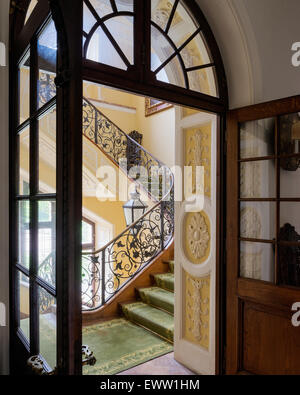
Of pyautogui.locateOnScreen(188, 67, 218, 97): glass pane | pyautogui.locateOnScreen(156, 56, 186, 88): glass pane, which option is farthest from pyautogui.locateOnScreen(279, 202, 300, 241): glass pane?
pyautogui.locateOnScreen(156, 56, 186, 88): glass pane

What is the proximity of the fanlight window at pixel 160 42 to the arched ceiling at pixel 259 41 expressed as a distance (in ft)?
0.57

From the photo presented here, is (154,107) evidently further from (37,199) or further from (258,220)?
(37,199)

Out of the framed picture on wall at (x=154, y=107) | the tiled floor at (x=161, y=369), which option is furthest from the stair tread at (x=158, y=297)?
the framed picture on wall at (x=154, y=107)

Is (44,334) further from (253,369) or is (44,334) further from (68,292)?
(253,369)

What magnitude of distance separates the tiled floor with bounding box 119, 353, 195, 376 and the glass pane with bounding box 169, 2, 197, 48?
2762mm

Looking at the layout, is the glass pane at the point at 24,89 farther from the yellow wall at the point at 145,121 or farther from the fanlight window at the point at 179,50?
the yellow wall at the point at 145,121

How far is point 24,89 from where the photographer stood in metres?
1.42

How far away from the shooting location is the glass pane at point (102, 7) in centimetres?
173

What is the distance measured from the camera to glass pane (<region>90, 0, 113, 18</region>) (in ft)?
5.69

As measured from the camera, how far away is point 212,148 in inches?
97.5

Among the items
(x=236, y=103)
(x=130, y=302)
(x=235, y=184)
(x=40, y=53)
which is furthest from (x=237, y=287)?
(x=130, y=302)

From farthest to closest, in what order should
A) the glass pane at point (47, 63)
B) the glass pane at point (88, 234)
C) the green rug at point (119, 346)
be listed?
1. the glass pane at point (88, 234)
2. the green rug at point (119, 346)
3. the glass pane at point (47, 63)

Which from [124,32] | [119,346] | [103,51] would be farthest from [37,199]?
[119,346]

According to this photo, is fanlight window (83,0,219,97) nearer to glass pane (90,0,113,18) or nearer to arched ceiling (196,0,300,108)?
glass pane (90,0,113,18)
